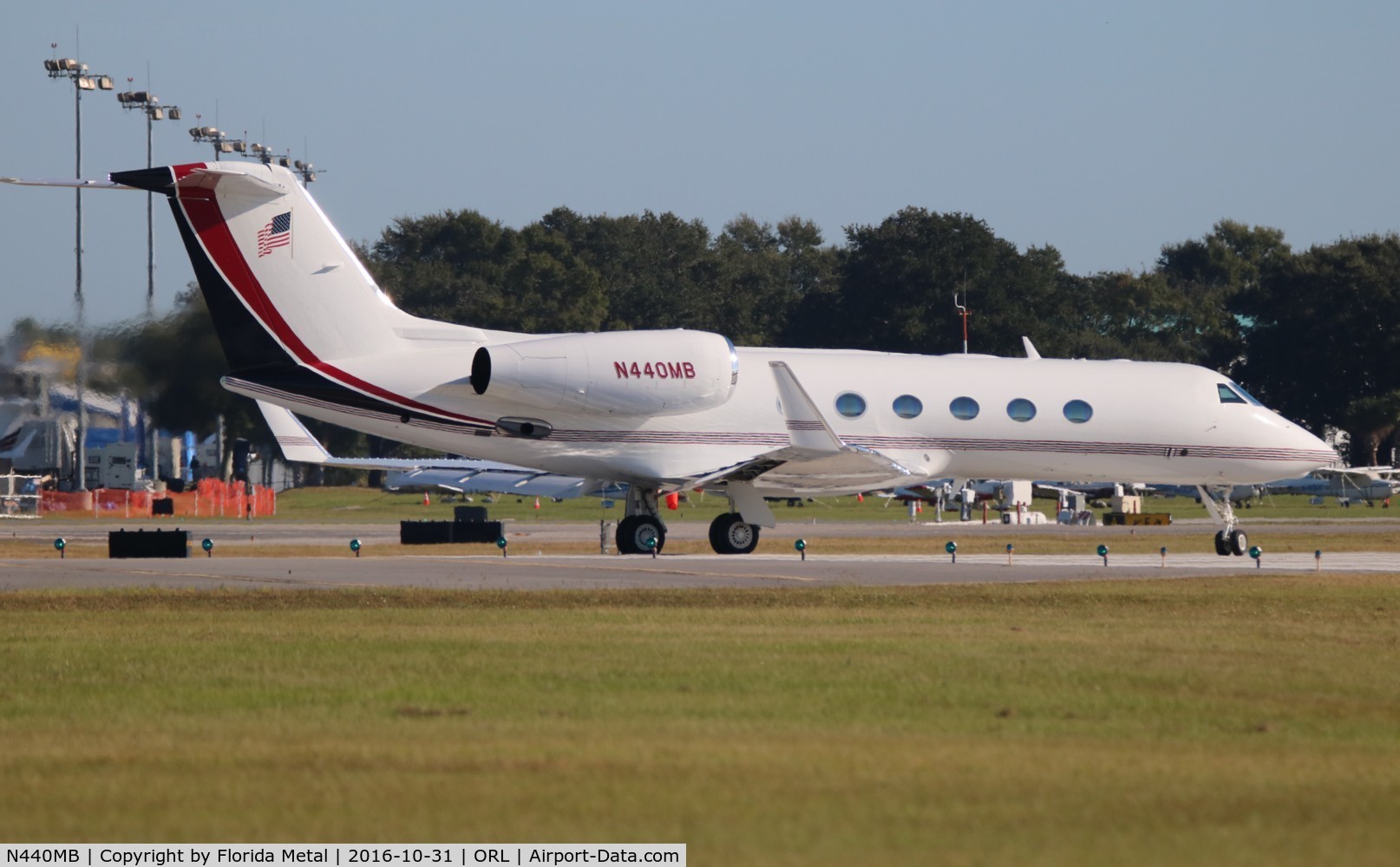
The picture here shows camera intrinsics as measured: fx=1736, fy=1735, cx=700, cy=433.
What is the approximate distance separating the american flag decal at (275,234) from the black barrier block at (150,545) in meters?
5.49

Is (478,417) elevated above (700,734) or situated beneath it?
elevated above

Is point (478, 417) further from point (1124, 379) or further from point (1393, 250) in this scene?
point (1393, 250)

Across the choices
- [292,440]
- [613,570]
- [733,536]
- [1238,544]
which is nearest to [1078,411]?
[1238,544]

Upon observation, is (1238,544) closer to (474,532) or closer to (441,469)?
(474,532)

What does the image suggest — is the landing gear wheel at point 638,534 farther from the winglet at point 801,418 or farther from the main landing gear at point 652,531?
the winglet at point 801,418

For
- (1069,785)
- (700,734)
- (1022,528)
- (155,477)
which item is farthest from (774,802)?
(155,477)

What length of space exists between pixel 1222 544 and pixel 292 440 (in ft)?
56.8

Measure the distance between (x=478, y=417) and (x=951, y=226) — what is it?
234 ft

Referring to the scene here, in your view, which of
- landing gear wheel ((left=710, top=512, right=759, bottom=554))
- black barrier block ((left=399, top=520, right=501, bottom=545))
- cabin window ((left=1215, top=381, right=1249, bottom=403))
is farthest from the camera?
black barrier block ((left=399, top=520, right=501, bottom=545))

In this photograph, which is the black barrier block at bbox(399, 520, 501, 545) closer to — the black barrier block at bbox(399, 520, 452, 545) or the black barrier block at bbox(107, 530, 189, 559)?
the black barrier block at bbox(399, 520, 452, 545)

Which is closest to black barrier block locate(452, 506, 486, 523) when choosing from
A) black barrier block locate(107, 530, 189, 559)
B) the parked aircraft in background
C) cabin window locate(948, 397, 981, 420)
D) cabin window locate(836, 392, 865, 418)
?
black barrier block locate(107, 530, 189, 559)

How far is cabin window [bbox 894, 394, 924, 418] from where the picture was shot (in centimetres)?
2758

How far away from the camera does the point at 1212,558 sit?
2812 cm

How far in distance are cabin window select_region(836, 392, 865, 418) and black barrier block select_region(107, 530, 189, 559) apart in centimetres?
1051
